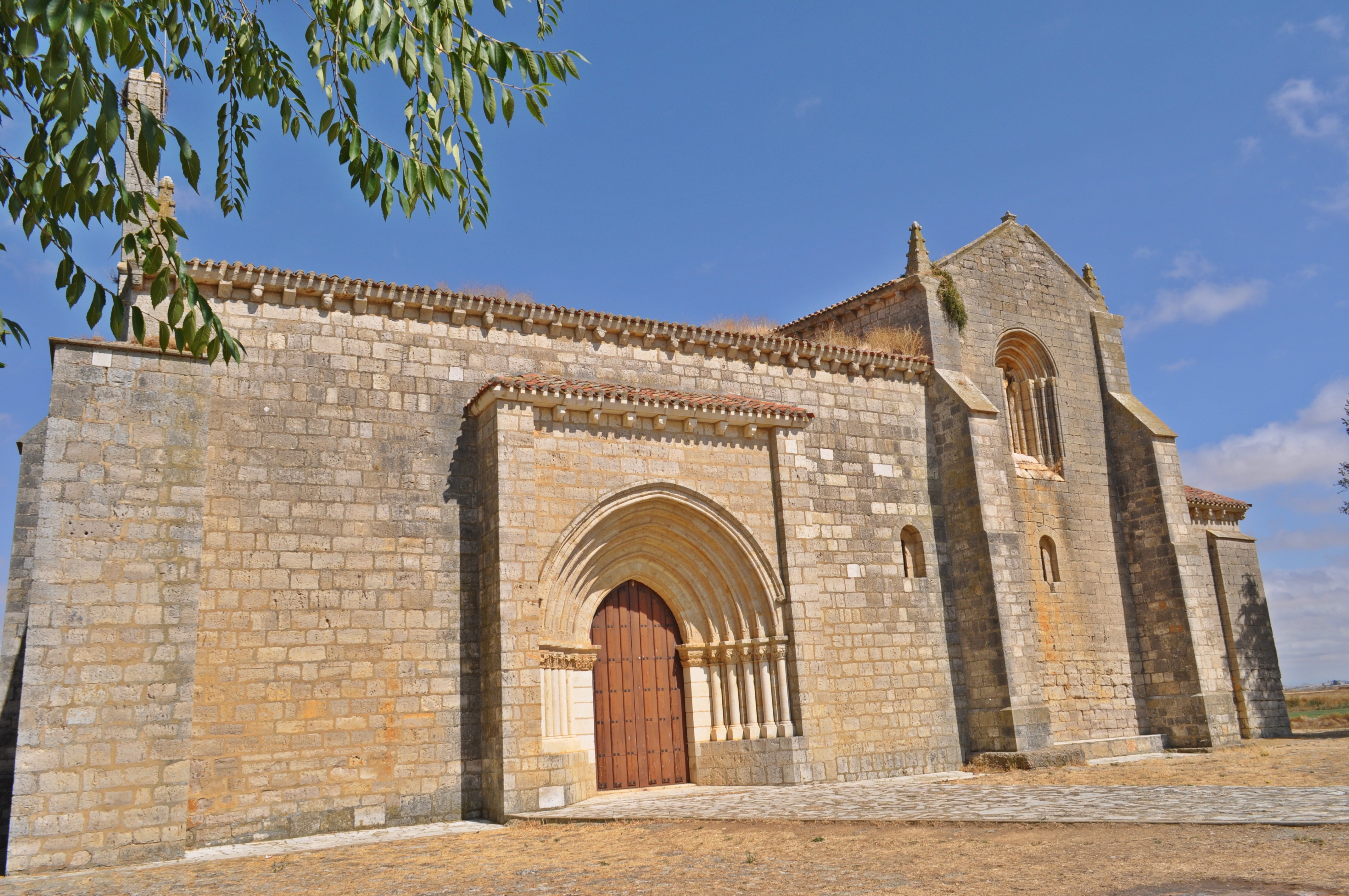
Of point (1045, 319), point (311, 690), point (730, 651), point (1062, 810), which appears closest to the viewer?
point (1062, 810)

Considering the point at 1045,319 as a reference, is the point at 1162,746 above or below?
below

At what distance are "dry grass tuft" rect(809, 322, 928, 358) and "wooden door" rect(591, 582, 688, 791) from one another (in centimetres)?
543

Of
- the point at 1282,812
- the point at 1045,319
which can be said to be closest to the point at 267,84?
the point at 1282,812

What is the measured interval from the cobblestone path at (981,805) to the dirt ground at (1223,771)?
0.76m

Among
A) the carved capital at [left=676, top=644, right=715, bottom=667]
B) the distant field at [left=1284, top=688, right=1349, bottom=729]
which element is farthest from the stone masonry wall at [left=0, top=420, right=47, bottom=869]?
the distant field at [left=1284, top=688, right=1349, bottom=729]

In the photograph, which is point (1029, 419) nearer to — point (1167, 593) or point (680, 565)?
point (1167, 593)

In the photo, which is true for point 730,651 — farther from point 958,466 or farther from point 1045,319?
point 1045,319

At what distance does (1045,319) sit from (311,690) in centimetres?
1401

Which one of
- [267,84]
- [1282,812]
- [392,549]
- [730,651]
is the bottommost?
[1282,812]

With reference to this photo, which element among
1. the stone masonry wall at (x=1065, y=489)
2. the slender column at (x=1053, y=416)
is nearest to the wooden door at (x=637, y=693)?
the stone masonry wall at (x=1065, y=489)

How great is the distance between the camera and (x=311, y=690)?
35.2 feet

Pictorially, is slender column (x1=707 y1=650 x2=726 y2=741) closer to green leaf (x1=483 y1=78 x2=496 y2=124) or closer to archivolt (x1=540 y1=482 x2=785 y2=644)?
archivolt (x1=540 y1=482 x2=785 y2=644)

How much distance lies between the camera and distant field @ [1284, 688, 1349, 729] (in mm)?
24797

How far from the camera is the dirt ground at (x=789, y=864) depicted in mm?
6449
